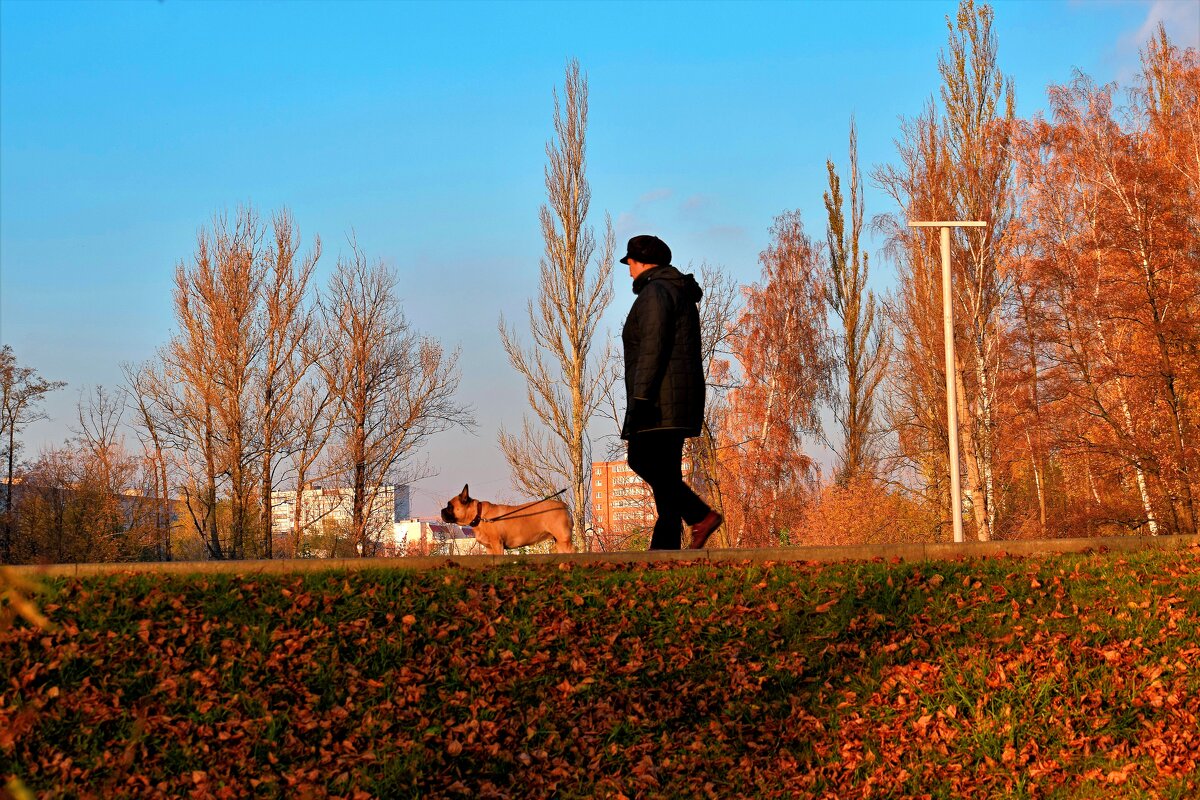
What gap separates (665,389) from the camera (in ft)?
27.9

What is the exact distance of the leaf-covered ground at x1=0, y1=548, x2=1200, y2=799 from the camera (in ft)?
19.1

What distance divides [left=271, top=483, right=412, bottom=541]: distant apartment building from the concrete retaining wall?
27771mm

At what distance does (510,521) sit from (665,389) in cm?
192

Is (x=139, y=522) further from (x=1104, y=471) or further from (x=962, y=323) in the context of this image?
(x=1104, y=471)

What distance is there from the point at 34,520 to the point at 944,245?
3496 centimetres

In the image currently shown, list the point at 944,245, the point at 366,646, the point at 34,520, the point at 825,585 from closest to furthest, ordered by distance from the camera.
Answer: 1. the point at 366,646
2. the point at 825,585
3. the point at 944,245
4. the point at 34,520

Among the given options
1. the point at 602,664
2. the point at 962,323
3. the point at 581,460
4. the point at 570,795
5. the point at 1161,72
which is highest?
the point at 1161,72

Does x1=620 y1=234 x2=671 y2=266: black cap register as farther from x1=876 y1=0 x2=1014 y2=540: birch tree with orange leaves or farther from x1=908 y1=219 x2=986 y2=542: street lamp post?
x1=876 y1=0 x2=1014 y2=540: birch tree with orange leaves

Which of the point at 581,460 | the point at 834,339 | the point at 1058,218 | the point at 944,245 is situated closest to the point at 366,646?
the point at 944,245

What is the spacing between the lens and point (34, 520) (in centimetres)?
3853

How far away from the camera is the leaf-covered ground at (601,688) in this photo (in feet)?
19.1

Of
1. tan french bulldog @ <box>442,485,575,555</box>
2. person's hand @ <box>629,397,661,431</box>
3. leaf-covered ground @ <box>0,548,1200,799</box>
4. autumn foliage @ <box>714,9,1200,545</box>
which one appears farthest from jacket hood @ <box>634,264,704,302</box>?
autumn foliage @ <box>714,9,1200,545</box>

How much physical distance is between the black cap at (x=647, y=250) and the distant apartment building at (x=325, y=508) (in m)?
27.7

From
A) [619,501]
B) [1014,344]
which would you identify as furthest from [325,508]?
[1014,344]
